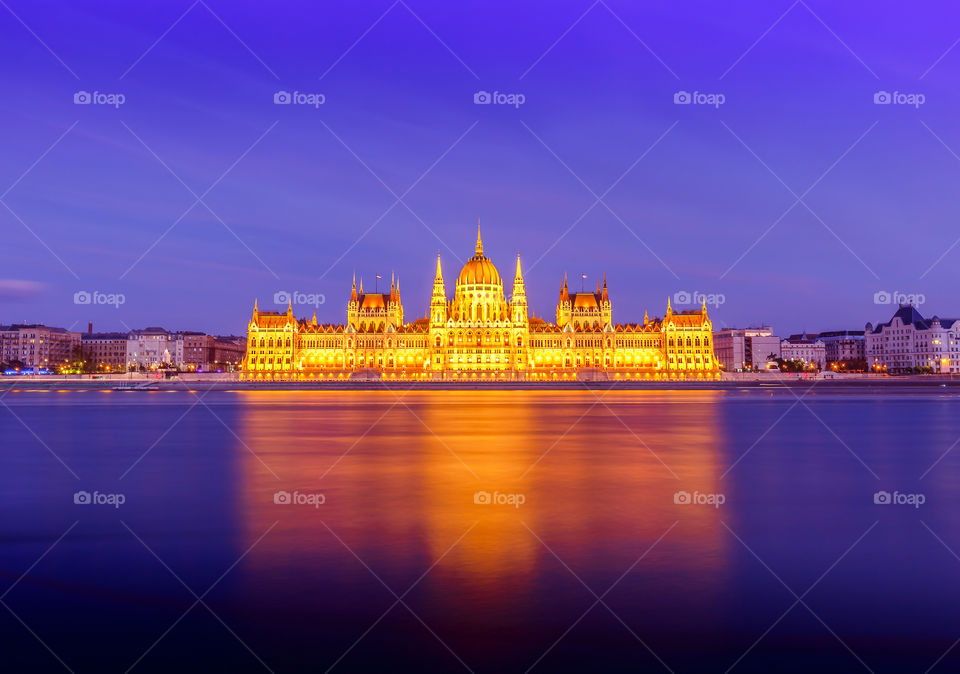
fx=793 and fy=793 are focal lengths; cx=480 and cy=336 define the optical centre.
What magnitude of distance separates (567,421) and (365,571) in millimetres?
30205

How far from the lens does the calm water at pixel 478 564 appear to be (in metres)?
7.55

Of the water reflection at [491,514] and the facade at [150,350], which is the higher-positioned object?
the facade at [150,350]

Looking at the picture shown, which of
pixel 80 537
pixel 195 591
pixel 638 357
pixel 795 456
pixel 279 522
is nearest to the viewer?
pixel 195 591

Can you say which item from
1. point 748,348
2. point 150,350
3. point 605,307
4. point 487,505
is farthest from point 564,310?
point 487,505

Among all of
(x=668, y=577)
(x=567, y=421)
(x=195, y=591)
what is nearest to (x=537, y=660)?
(x=668, y=577)

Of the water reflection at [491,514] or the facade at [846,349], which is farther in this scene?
the facade at [846,349]

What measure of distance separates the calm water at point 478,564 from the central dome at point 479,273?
459 ft

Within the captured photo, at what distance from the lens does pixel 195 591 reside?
9.28 meters

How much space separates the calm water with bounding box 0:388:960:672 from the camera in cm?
755

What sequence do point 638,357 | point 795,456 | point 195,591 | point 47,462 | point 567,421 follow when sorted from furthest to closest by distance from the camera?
point 638,357 < point 567,421 < point 795,456 < point 47,462 < point 195,591

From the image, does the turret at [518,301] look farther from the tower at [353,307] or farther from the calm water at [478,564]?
the calm water at [478,564]

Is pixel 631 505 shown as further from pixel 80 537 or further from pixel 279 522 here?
pixel 80 537

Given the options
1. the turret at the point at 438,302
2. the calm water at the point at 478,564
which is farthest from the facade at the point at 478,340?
the calm water at the point at 478,564

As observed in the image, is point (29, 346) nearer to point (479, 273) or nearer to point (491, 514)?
point (479, 273)
